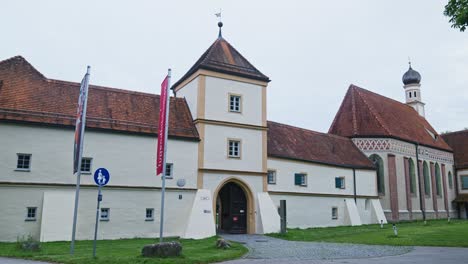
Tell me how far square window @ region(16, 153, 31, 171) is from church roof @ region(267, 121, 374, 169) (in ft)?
48.7

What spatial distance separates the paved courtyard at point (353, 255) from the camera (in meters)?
13.9

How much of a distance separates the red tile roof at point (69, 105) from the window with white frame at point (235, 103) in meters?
2.78

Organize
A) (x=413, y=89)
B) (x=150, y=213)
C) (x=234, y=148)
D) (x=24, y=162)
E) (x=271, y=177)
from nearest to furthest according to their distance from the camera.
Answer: (x=24, y=162)
(x=150, y=213)
(x=234, y=148)
(x=271, y=177)
(x=413, y=89)

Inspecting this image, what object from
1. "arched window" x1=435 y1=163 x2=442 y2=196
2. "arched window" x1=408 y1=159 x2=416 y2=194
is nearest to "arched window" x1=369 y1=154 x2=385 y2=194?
"arched window" x1=408 y1=159 x2=416 y2=194

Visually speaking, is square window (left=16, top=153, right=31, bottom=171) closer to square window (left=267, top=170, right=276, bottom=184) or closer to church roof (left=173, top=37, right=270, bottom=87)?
church roof (left=173, top=37, right=270, bottom=87)

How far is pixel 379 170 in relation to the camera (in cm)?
3944

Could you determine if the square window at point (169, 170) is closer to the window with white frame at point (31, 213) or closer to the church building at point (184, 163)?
the church building at point (184, 163)

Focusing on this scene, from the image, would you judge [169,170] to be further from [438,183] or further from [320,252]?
[438,183]

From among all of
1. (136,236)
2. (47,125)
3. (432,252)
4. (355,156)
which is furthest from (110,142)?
(355,156)

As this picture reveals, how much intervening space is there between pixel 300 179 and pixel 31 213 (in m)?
17.9

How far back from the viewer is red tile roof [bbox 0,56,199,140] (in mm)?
21438

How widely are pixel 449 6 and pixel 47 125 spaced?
59.2 feet

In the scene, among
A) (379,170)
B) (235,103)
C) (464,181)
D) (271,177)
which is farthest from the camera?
(464,181)

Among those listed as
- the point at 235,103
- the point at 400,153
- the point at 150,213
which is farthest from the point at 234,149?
the point at 400,153
